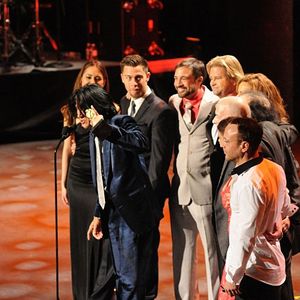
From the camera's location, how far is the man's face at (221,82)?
4773mm

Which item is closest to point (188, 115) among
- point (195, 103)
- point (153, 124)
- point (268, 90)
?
point (195, 103)

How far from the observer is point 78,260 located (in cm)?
490

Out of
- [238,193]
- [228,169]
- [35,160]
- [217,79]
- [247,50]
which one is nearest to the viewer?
[238,193]

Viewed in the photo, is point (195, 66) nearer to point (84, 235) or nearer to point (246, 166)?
point (84, 235)

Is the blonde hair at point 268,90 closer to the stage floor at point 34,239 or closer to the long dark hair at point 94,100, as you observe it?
the long dark hair at point 94,100

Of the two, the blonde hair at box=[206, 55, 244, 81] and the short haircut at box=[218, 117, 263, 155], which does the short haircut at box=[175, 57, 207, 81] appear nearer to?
the blonde hair at box=[206, 55, 244, 81]

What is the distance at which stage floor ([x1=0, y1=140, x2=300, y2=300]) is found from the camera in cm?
546

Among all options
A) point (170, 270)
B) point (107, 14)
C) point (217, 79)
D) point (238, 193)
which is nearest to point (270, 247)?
point (238, 193)

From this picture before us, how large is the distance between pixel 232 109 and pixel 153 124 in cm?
80

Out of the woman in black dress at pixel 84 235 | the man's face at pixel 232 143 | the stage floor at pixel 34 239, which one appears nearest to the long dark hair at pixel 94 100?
the woman in black dress at pixel 84 235

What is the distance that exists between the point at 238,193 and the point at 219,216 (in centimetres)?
84

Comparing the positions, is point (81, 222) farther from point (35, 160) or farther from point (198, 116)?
point (35, 160)

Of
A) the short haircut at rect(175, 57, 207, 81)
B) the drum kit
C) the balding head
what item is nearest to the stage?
the drum kit

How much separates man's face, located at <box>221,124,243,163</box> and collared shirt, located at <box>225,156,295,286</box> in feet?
0.16
